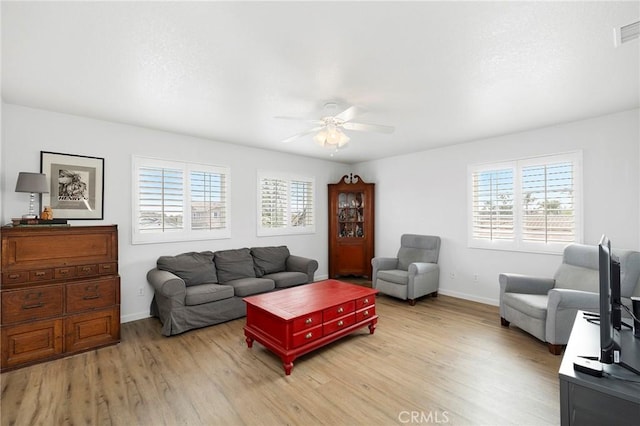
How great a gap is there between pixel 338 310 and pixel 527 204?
3.18 m

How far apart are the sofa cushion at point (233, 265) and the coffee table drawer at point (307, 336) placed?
191 centimetres

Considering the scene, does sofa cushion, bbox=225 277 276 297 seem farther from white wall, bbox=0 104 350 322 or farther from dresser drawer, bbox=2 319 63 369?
dresser drawer, bbox=2 319 63 369

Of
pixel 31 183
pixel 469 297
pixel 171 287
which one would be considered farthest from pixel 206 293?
pixel 469 297

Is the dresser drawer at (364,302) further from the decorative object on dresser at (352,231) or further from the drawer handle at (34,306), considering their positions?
the drawer handle at (34,306)

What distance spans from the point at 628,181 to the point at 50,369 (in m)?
6.37

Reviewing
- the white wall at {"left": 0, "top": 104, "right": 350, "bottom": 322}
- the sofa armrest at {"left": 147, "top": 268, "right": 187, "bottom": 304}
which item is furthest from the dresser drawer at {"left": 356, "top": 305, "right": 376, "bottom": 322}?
the white wall at {"left": 0, "top": 104, "right": 350, "bottom": 322}

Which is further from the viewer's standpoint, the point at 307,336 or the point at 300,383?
the point at 307,336

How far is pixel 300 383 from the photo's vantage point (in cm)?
241

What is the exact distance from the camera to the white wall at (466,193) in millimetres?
3369

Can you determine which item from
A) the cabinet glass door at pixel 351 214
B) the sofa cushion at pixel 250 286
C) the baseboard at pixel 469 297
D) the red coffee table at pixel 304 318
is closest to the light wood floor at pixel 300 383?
the red coffee table at pixel 304 318

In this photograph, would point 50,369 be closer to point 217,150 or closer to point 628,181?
point 217,150

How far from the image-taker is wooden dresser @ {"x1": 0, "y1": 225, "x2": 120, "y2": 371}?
2.63 meters

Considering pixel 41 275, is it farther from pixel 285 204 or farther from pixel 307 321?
pixel 285 204

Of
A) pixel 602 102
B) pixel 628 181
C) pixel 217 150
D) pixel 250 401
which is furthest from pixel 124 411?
pixel 628 181
